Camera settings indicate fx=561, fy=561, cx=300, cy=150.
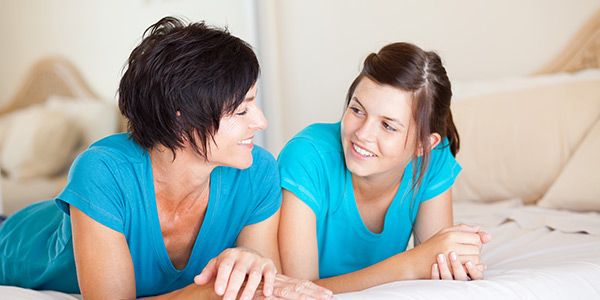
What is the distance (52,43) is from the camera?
2590 millimetres

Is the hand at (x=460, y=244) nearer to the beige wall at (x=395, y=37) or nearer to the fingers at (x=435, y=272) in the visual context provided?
the fingers at (x=435, y=272)

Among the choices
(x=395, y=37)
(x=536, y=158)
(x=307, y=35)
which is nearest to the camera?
(x=536, y=158)

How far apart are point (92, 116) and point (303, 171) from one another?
173 cm

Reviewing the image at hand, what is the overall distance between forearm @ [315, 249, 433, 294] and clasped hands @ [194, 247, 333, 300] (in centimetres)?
26

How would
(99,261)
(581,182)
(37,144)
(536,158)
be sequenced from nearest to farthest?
(99,261) < (581,182) < (536,158) < (37,144)

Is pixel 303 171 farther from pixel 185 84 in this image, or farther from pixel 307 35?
pixel 307 35

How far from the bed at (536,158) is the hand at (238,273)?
709mm

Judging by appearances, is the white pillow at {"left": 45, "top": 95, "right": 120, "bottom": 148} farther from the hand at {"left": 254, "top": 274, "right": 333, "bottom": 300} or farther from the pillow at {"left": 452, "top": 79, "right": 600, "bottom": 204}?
the hand at {"left": 254, "top": 274, "right": 333, "bottom": 300}

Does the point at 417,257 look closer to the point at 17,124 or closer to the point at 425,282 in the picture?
the point at 425,282

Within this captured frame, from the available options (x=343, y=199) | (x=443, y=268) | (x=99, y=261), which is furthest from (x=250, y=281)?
(x=343, y=199)

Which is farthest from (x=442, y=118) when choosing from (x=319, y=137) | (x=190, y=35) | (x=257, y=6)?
(x=257, y=6)

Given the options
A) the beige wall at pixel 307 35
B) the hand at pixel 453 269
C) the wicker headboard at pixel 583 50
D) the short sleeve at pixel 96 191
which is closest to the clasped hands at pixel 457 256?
the hand at pixel 453 269

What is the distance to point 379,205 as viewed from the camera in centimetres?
148

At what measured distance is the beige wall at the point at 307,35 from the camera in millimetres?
2514
